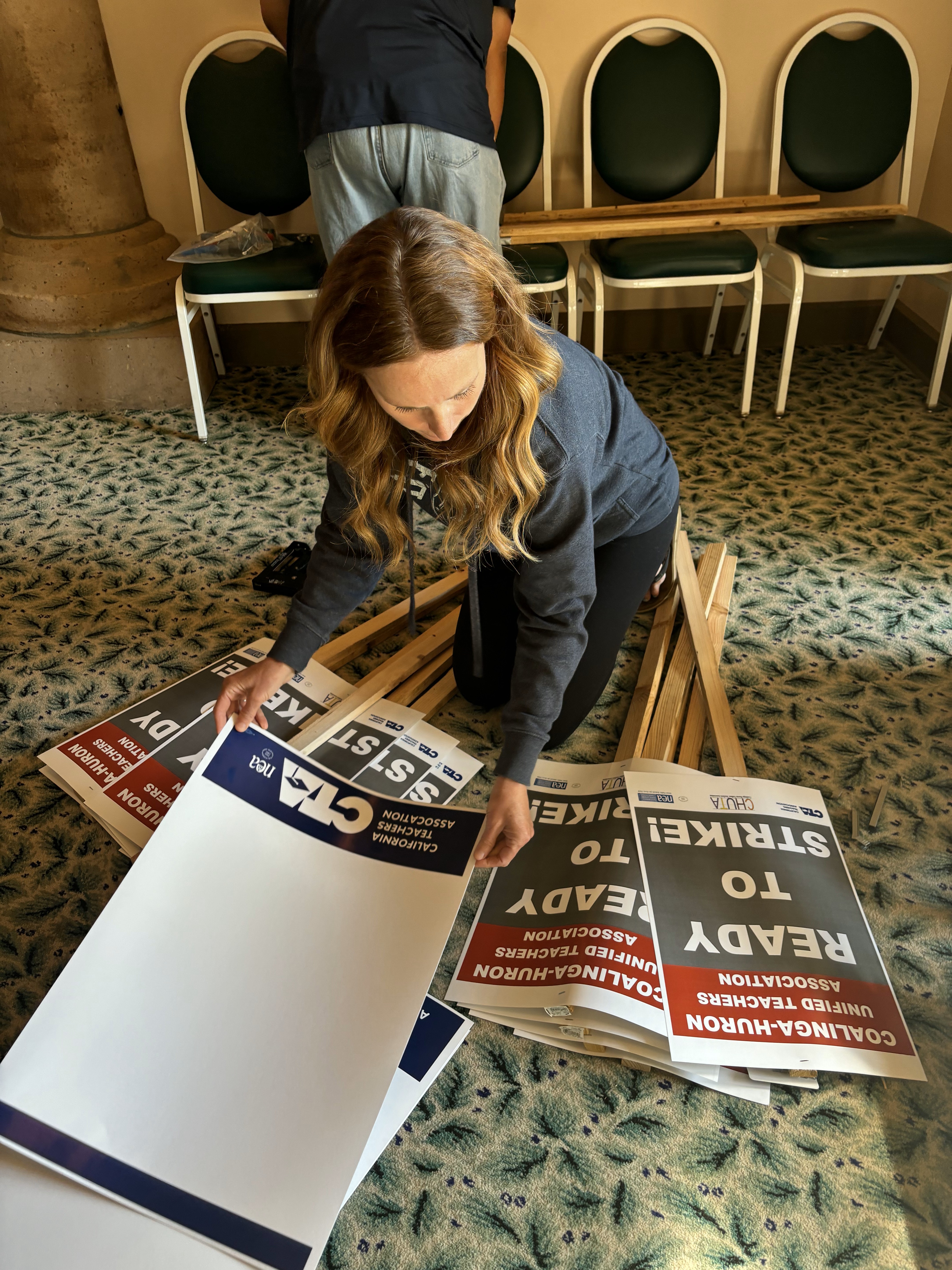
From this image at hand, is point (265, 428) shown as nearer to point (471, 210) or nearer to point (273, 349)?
point (273, 349)

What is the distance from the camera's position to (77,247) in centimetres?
270

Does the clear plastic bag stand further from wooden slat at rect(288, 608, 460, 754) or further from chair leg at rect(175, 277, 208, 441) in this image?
wooden slat at rect(288, 608, 460, 754)

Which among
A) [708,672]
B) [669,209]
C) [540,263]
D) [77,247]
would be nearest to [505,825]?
[708,672]

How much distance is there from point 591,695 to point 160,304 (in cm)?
211

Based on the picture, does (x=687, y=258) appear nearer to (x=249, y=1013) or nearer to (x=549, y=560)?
(x=549, y=560)

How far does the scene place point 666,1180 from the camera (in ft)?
3.07

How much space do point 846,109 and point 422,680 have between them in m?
2.31

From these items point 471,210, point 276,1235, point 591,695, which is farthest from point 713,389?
point 276,1235

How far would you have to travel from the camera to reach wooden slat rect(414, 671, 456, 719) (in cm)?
155

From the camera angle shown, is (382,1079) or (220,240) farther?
(220,240)

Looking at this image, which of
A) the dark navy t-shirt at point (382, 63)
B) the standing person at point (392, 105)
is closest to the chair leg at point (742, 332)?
the standing person at point (392, 105)

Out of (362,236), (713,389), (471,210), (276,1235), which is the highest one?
(362,236)

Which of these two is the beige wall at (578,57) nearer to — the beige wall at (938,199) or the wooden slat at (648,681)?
the beige wall at (938,199)

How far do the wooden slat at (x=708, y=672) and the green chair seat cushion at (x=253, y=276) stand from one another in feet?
4.32
